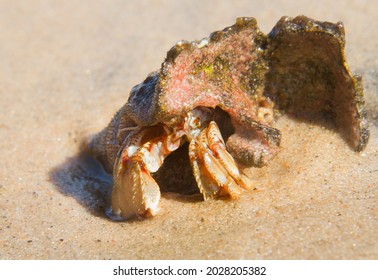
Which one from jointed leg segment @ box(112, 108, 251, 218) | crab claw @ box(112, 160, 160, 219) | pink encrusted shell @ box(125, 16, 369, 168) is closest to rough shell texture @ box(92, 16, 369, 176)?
pink encrusted shell @ box(125, 16, 369, 168)

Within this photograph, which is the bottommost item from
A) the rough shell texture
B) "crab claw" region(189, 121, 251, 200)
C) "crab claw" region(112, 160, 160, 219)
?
"crab claw" region(112, 160, 160, 219)

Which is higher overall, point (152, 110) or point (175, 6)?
point (175, 6)

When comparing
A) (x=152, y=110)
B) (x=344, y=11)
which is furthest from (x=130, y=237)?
(x=344, y=11)

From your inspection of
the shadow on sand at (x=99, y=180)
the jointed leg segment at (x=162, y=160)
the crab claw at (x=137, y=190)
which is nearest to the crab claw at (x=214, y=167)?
the jointed leg segment at (x=162, y=160)

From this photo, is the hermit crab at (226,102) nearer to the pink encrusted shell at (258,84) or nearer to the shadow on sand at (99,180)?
the pink encrusted shell at (258,84)

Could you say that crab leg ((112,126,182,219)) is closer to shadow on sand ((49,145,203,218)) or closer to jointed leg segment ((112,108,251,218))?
jointed leg segment ((112,108,251,218))
